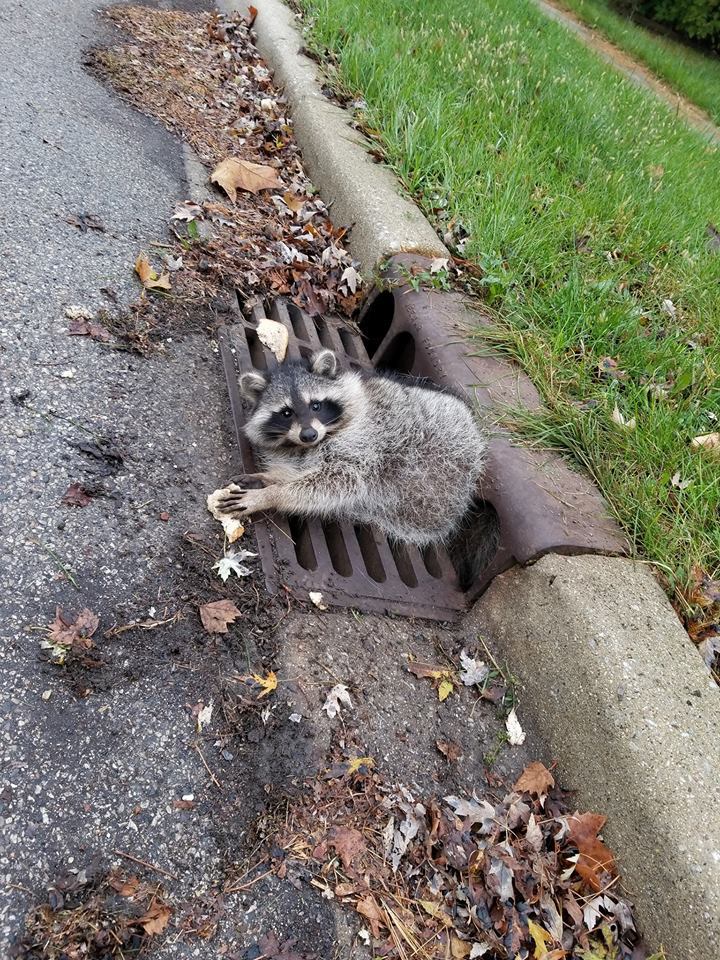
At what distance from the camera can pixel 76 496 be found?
98.5 inches

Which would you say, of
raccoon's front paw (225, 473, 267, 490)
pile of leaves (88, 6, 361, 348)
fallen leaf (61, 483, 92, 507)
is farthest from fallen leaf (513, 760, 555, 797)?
pile of leaves (88, 6, 361, 348)

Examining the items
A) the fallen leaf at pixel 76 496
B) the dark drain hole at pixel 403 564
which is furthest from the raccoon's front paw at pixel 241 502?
the dark drain hole at pixel 403 564

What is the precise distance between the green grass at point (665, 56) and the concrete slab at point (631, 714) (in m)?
9.70

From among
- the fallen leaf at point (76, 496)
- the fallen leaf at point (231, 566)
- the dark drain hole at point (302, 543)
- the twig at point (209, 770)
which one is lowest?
the dark drain hole at point (302, 543)

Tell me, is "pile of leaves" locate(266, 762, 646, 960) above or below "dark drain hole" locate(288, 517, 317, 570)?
above

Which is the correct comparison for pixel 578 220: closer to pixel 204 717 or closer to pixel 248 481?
pixel 248 481

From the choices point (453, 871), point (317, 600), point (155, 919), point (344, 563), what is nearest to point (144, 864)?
point (155, 919)

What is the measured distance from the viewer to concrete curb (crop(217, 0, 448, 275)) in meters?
3.99

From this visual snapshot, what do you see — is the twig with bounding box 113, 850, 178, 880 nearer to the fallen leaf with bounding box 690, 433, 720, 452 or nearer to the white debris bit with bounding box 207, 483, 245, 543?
the white debris bit with bounding box 207, 483, 245, 543

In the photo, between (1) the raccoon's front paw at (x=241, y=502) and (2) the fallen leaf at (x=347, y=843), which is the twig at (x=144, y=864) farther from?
(1) the raccoon's front paw at (x=241, y=502)

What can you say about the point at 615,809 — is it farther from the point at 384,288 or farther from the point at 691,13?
the point at 691,13

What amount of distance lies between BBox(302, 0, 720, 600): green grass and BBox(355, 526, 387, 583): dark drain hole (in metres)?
0.86

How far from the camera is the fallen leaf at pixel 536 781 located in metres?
2.35

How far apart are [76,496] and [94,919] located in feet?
4.47
